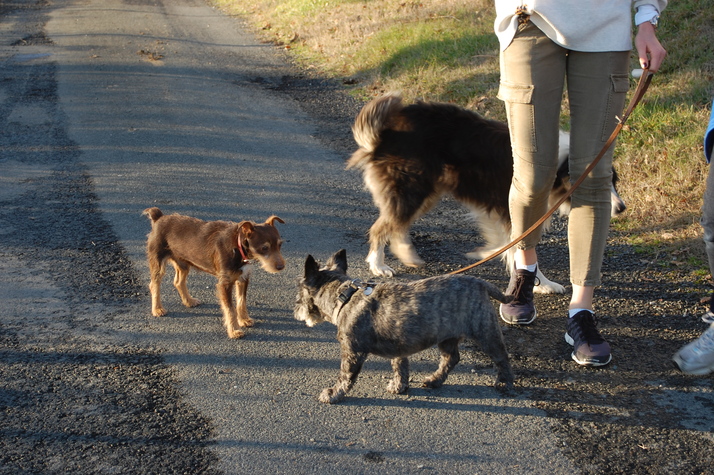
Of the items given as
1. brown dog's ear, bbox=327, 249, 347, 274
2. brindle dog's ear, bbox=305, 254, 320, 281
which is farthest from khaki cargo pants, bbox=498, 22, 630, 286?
brindle dog's ear, bbox=305, 254, 320, 281

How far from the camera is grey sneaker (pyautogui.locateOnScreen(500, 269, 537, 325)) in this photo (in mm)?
4121

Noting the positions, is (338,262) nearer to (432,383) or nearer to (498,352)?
(432,383)

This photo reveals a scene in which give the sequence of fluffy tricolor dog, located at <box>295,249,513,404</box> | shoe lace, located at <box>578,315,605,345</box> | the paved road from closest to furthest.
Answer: the paved road → fluffy tricolor dog, located at <box>295,249,513,404</box> → shoe lace, located at <box>578,315,605,345</box>

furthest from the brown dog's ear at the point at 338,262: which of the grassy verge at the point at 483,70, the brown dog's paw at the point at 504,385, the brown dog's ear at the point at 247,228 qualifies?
the grassy verge at the point at 483,70

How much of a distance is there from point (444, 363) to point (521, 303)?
0.87 m

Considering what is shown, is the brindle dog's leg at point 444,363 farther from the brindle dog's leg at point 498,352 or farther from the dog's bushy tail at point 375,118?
the dog's bushy tail at point 375,118

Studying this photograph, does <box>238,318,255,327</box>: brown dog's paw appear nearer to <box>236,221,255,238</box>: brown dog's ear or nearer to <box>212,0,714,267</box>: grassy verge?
<box>236,221,255,238</box>: brown dog's ear

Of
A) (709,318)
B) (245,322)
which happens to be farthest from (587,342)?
(245,322)

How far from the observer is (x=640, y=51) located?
3.41m

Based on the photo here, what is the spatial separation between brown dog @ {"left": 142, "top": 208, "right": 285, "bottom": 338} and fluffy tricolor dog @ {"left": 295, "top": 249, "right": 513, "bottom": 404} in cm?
68

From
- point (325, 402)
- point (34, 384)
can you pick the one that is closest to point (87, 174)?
point (34, 384)

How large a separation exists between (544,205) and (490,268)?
3.86 feet

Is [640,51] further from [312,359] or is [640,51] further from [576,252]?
[312,359]

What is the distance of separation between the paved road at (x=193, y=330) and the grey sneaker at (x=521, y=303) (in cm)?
46
